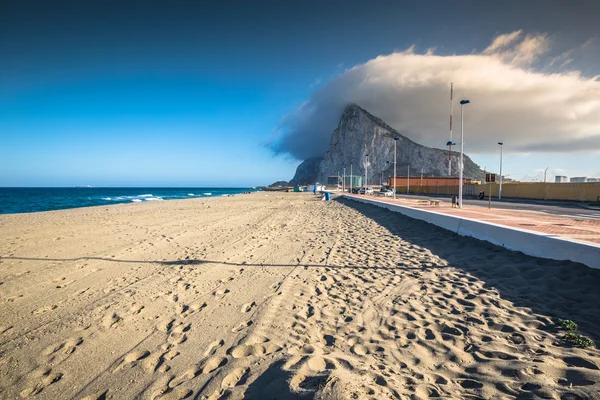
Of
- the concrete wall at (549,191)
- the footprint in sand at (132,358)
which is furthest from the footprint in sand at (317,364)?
the concrete wall at (549,191)

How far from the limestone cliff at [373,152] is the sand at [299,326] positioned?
4794 inches

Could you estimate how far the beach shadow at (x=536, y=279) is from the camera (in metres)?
3.92

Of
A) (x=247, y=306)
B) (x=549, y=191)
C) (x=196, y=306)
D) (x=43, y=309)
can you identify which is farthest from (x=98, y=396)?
(x=549, y=191)

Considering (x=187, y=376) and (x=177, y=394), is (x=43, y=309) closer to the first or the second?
(x=187, y=376)

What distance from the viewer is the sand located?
268cm

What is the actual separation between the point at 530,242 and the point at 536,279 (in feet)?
5.21

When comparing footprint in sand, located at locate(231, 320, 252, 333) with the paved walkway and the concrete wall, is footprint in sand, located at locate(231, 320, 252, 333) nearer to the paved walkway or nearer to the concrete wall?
the paved walkway

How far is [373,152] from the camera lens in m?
128

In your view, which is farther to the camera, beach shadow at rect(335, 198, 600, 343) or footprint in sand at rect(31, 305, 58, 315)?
footprint in sand at rect(31, 305, 58, 315)

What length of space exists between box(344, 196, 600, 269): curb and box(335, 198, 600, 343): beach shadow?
0.14 m

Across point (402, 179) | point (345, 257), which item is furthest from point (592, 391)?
point (402, 179)

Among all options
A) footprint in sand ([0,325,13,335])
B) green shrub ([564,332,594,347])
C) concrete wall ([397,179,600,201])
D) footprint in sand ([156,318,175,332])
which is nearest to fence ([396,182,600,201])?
concrete wall ([397,179,600,201])

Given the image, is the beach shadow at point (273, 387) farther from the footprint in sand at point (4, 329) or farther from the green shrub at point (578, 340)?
the footprint in sand at point (4, 329)

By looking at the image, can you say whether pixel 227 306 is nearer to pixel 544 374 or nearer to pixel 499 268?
pixel 544 374
